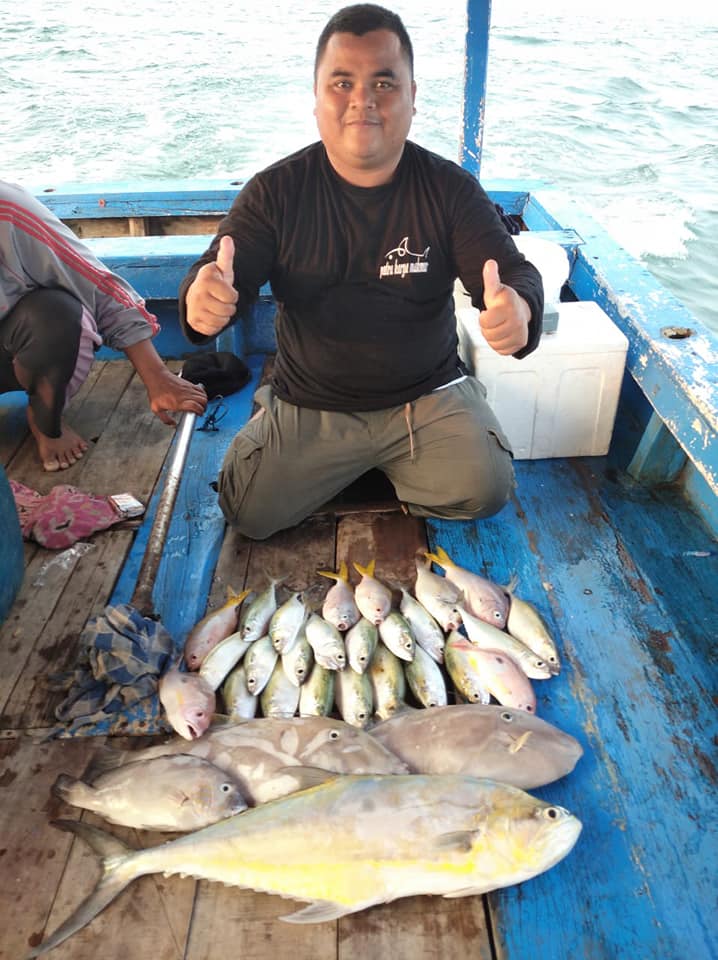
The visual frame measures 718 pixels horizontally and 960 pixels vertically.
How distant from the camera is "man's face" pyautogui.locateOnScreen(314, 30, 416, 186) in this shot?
7.62 feet

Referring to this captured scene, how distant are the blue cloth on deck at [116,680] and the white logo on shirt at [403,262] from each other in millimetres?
1455

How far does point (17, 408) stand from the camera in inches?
147

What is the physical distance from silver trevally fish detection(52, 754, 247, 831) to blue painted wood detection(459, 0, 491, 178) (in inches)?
143

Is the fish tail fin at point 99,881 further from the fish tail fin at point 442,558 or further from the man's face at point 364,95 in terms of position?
the man's face at point 364,95

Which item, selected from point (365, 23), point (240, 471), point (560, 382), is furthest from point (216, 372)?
point (365, 23)

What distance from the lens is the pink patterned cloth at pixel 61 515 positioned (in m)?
2.82

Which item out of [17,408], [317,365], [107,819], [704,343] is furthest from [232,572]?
[704,343]

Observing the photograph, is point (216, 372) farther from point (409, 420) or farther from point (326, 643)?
point (326, 643)

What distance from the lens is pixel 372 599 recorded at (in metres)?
2.47

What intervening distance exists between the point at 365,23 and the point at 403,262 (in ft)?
2.45

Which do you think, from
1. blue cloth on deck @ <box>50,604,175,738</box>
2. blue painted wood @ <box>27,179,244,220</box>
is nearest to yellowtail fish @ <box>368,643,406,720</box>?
blue cloth on deck @ <box>50,604,175,738</box>

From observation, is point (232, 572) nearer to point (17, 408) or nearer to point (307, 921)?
point (307, 921)

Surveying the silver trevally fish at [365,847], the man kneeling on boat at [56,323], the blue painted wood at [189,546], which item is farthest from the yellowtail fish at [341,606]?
the man kneeling on boat at [56,323]

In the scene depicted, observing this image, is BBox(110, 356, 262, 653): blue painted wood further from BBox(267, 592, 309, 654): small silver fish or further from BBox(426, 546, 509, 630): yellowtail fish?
BBox(426, 546, 509, 630): yellowtail fish
